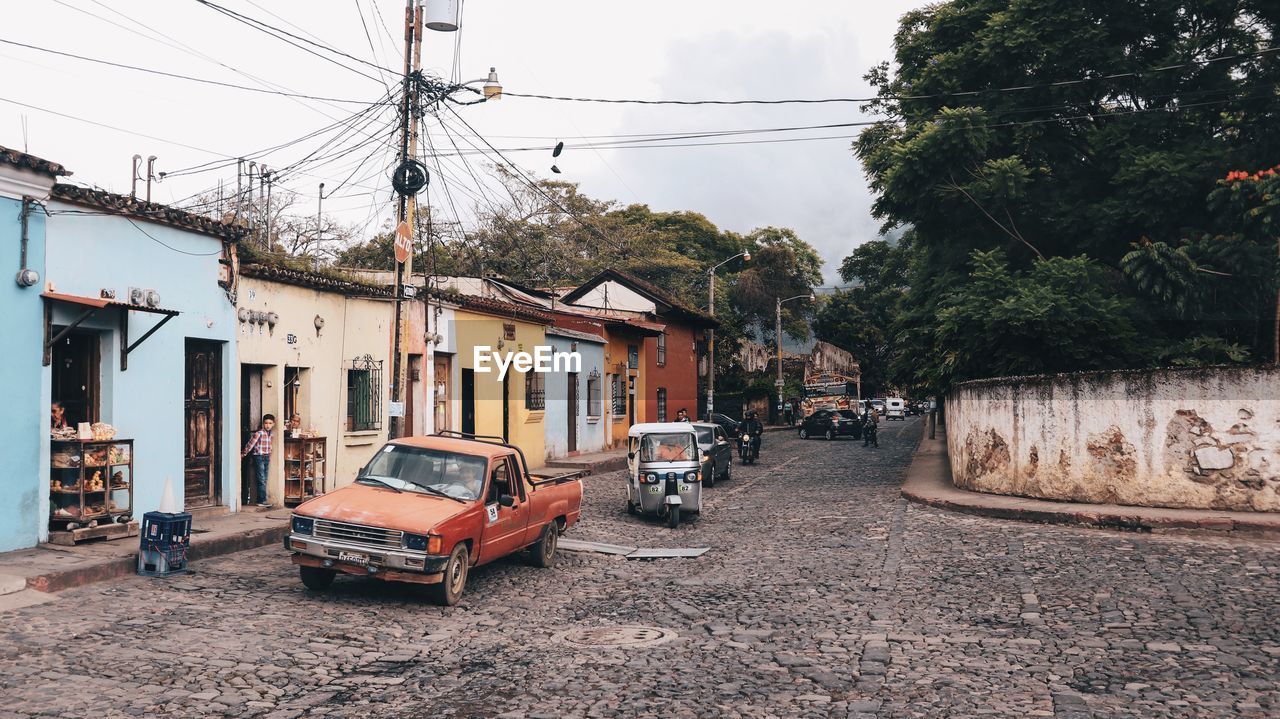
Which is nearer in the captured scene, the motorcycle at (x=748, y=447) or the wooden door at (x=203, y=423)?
the wooden door at (x=203, y=423)

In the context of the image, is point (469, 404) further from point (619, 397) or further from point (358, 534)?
point (358, 534)

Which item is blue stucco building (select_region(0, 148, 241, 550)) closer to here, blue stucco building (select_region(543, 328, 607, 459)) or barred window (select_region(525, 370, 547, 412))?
barred window (select_region(525, 370, 547, 412))

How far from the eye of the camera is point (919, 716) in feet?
20.1

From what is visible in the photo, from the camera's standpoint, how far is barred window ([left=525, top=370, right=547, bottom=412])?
27234mm

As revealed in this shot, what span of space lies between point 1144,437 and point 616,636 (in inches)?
448

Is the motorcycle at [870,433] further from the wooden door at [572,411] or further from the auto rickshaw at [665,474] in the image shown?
the auto rickshaw at [665,474]

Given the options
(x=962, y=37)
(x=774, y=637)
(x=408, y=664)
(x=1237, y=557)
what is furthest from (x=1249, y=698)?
(x=962, y=37)

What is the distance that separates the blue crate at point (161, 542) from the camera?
10445mm

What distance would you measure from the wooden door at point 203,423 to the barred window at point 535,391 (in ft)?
40.7

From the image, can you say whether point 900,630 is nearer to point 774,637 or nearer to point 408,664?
point 774,637

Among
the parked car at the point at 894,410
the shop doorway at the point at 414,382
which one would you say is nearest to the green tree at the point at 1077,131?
the shop doorway at the point at 414,382

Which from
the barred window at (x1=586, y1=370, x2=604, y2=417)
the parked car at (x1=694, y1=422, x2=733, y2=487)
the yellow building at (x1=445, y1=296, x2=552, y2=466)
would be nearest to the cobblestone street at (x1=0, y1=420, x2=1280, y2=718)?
the parked car at (x1=694, y1=422, x2=733, y2=487)

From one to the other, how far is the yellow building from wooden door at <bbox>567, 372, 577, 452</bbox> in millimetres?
2441

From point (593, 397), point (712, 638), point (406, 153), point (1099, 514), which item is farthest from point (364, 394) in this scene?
point (593, 397)
